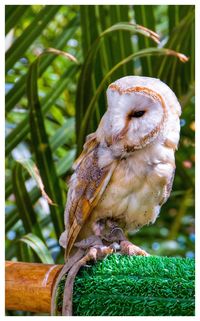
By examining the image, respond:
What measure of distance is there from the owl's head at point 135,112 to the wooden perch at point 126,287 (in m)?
0.18

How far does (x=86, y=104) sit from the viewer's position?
157 centimetres

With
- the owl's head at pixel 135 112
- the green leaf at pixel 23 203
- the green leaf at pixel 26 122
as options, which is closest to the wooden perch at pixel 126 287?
the owl's head at pixel 135 112

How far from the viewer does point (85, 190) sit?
1.17 m

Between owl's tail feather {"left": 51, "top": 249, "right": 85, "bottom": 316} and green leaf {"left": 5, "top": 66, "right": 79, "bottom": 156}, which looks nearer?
owl's tail feather {"left": 51, "top": 249, "right": 85, "bottom": 316}

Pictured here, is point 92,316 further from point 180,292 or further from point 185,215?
point 185,215

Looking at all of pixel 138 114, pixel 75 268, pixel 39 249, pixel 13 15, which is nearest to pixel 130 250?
pixel 75 268

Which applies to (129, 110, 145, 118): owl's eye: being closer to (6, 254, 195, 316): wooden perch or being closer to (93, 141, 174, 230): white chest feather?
(93, 141, 174, 230): white chest feather

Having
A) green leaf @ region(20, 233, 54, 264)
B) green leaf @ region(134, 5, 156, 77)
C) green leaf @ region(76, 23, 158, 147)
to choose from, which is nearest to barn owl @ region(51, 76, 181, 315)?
green leaf @ region(20, 233, 54, 264)

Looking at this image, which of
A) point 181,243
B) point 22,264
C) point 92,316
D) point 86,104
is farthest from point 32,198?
point 181,243

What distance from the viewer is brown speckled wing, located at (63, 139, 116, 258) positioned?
1.16m

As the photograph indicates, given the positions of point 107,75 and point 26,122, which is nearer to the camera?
point 107,75

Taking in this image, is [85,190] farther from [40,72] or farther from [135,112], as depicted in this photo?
[40,72]

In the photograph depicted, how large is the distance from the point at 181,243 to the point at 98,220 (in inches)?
53.5

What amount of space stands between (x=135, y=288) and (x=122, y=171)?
0.20 metres
